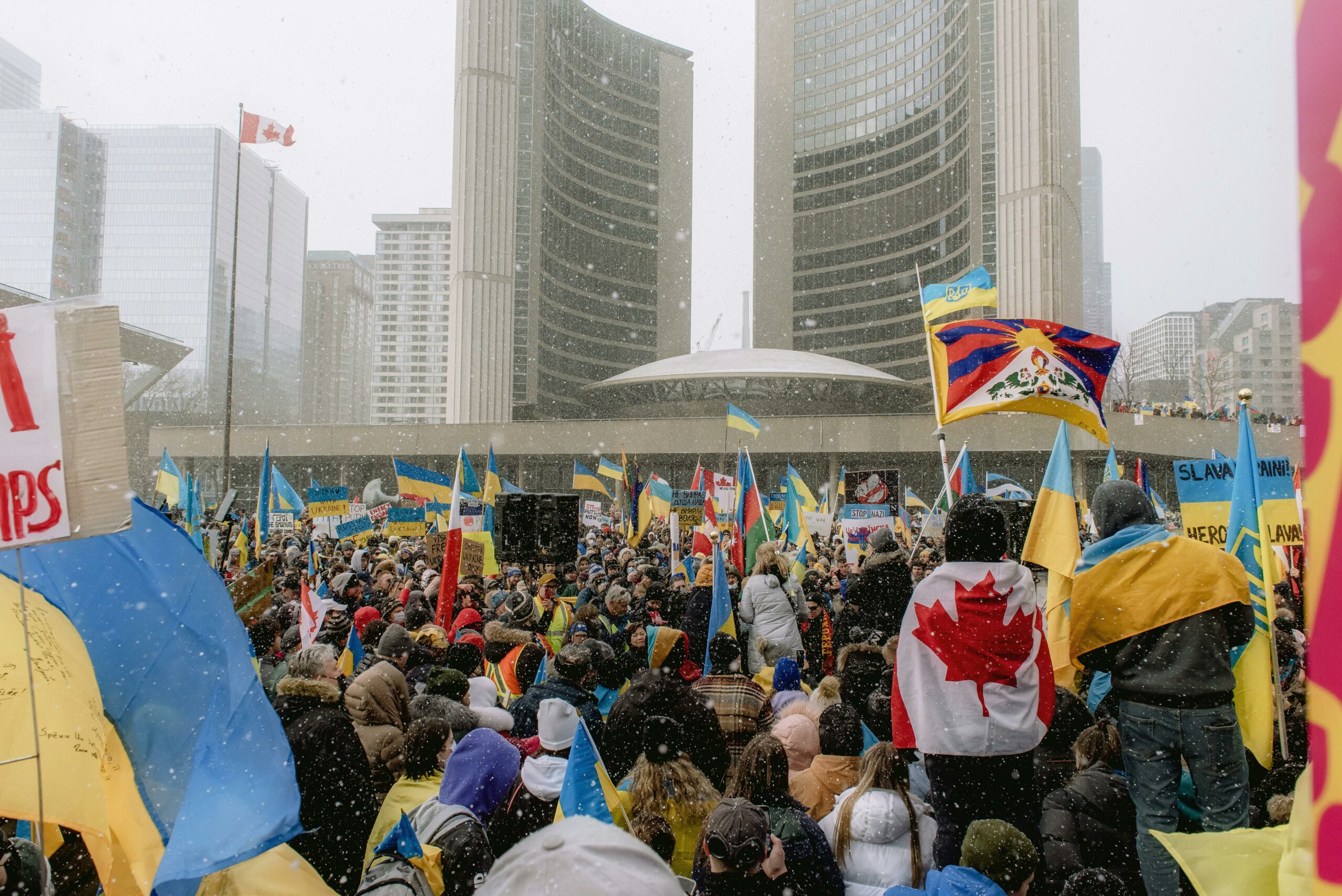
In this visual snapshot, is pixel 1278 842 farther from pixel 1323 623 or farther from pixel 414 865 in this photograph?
pixel 414 865

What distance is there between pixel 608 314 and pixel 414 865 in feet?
232

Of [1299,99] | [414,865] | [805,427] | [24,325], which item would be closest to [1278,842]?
[1299,99]

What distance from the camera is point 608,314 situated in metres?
72.4

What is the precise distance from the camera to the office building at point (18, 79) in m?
108

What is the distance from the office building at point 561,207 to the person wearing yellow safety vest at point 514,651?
41754 millimetres

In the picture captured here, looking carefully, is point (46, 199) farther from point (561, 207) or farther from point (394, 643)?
point (394, 643)

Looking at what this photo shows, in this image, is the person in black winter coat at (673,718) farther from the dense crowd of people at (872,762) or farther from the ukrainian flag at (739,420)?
the ukrainian flag at (739,420)

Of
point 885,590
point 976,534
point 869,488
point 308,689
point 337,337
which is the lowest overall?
point 308,689

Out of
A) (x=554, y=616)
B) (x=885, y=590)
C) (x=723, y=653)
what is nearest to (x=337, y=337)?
(x=554, y=616)

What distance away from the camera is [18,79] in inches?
4392

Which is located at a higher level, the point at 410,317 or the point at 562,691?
the point at 410,317

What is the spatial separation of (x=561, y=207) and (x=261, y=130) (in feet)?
118

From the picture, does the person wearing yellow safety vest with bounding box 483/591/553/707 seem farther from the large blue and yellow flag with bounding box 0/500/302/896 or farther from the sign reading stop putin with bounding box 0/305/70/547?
the sign reading stop putin with bounding box 0/305/70/547

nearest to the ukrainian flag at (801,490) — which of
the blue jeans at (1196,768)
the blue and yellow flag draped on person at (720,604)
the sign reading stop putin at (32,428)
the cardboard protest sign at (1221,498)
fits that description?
the blue and yellow flag draped on person at (720,604)
